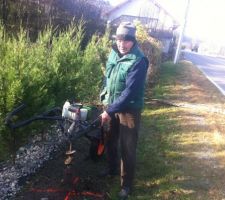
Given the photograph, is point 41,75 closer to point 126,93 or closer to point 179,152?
point 126,93

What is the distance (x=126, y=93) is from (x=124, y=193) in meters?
1.51

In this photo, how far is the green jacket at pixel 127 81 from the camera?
183 inches

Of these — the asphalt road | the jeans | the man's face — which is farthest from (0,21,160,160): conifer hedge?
the asphalt road

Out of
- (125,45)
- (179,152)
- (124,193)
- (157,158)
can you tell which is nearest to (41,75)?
Result: (125,45)

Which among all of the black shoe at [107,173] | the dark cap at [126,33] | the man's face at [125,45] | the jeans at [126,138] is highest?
the dark cap at [126,33]

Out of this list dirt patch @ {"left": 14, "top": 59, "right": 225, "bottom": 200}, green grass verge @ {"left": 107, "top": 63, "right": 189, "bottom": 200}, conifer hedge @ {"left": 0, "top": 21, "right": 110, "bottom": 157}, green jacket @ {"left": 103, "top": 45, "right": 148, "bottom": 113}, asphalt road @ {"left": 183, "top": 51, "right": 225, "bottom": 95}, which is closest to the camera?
green jacket @ {"left": 103, "top": 45, "right": 148, "bottom": 113}

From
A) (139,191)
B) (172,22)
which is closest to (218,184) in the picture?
(139,191)

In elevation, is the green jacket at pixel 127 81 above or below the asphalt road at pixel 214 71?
above

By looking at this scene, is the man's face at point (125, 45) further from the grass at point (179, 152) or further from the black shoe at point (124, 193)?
the grass at point (179, 152)

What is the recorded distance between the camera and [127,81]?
4684 millimetres

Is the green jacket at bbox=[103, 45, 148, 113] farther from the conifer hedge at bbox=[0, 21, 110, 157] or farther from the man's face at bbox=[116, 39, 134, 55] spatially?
the conifer hedge at bbox=[0, 21, 110, 157]

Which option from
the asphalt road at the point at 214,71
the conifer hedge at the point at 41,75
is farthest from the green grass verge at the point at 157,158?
the asphalt road at the point at 214,71

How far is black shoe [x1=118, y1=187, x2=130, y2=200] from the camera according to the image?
16.9ft

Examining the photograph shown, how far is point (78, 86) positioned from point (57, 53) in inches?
35.5
